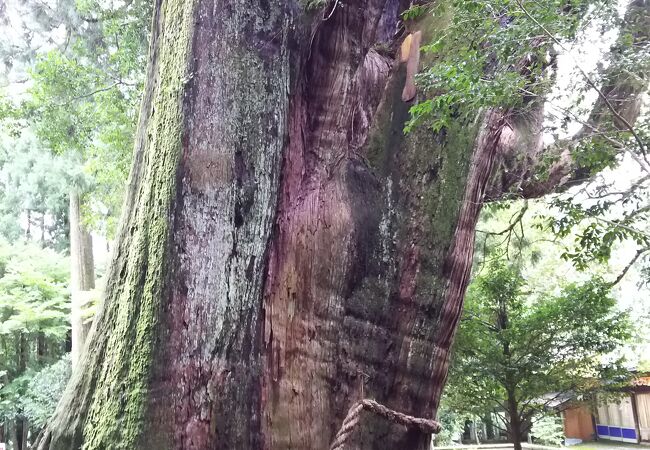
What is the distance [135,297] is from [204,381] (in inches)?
14.3

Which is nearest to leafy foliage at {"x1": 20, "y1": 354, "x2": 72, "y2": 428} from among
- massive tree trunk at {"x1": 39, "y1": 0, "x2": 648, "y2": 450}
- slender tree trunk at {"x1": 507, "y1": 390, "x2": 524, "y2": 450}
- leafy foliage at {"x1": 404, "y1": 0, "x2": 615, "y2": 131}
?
slender tree trunk at {"x1": 507, "y1": 390, "x2": 524, "y2": 450}

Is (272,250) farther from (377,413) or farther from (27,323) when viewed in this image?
(27,323)

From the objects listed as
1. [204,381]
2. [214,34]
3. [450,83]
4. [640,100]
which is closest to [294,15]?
[214,34]

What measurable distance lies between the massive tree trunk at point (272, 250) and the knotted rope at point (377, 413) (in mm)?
50

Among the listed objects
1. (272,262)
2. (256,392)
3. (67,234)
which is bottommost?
(256,392)

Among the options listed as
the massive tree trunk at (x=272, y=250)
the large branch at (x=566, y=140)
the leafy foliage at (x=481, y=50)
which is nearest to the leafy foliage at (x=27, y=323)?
the large branch at (x=566, y=140)

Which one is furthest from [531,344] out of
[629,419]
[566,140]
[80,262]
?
[629,419]

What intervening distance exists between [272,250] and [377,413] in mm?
672

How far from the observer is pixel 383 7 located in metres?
2.69

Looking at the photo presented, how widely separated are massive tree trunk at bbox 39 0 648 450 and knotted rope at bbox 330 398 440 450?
50 millimetres

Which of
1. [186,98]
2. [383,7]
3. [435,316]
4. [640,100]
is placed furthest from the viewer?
[640,100]

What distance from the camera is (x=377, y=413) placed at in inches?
75.9

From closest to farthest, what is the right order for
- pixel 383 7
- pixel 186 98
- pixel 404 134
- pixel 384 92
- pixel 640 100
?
pixel 186 98 < pixel 404 134 < pixel 384 92 < pixel 383 7 < pixel 640 100

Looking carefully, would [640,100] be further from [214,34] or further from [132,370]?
[132,370]
